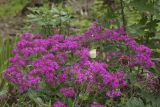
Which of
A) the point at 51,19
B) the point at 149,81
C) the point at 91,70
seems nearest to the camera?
the point at 91,70

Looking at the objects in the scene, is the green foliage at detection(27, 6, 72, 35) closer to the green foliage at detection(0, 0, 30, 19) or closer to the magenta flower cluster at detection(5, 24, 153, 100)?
the magenta flower cluster at detection(5, 24, 153, 100)

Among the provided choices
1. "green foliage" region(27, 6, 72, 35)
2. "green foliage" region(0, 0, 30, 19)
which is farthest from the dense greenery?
"green foliage" region(0, 0, 30, 19)

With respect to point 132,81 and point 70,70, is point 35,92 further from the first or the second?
point 132,81

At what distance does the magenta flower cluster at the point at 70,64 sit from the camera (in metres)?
2.65

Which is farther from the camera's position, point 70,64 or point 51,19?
point 51,19

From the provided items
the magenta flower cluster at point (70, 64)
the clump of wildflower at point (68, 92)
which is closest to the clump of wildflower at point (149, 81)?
the magenta flower cluster at point (70, 64)

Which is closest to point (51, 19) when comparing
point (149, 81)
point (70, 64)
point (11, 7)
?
point (70, 64)

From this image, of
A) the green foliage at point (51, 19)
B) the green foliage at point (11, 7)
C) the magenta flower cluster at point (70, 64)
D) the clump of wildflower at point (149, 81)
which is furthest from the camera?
the green foliage at point (11, 7)

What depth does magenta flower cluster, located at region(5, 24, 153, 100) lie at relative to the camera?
2.65 m

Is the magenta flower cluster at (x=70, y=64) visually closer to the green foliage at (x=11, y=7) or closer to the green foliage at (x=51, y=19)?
the green foliage at (x=51, y=19)

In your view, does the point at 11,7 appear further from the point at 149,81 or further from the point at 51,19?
the point at 149,81

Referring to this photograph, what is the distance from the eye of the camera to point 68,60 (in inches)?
121

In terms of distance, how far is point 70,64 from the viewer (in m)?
2.97

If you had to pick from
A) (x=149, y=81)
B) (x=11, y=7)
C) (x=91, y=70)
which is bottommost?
(x=11, y=7)
